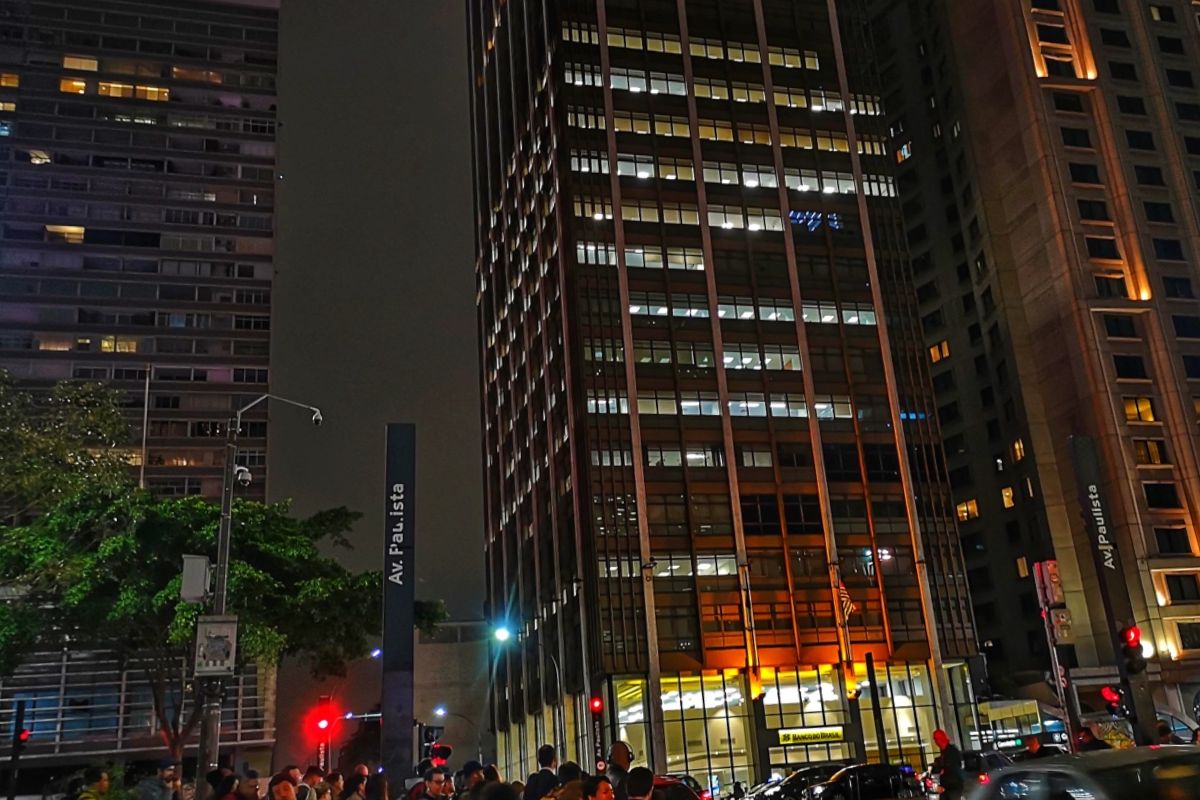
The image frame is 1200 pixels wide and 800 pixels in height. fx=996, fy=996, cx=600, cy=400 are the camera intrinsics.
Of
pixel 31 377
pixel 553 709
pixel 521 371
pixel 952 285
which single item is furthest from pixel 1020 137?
pixel 31 377

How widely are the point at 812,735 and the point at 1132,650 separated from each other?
4133 cm

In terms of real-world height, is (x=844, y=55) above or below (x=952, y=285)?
above

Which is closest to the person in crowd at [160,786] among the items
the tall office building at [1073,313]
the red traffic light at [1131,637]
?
the red traffic light at [1131,637]

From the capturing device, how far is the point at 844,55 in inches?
2928

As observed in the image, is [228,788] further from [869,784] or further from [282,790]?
[869,784]

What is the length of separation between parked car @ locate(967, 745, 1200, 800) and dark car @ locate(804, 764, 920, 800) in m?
16.0

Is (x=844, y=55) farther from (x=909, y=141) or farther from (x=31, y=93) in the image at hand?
(x=31, y=93)

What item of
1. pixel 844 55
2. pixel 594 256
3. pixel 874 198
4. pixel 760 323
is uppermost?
pixel 844 55

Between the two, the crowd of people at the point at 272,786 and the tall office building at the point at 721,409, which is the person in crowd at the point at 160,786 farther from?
the tall office building at the point at 721,409

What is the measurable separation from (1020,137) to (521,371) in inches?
1686

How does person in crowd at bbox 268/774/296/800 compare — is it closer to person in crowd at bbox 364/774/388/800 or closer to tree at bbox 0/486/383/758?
person in crowd at bbox 364/774/388/800

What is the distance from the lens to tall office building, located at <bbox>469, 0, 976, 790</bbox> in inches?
2264

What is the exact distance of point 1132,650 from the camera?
18.4m

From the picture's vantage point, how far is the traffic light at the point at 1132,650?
59.5 ft
